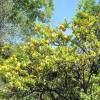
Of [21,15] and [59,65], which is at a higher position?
[21,15]

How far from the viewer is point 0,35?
916 inches

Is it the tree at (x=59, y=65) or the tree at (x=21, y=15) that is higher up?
the tree at (x=21, y=15)

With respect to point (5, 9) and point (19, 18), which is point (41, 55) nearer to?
point (5, 9)

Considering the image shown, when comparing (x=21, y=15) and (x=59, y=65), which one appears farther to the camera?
(x=21, y=15)

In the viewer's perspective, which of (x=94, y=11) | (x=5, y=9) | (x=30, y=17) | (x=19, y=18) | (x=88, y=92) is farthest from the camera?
(x=30, y=17)

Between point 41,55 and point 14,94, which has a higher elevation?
point 41,55

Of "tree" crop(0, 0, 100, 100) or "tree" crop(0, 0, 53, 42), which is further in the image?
"tree" crop(0, 0, 53, 42)

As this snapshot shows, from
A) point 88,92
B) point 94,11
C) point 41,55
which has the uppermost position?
point 94,11

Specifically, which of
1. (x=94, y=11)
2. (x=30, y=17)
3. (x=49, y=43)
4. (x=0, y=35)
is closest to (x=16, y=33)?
(x=0, y=35)

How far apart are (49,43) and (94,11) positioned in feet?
9.34

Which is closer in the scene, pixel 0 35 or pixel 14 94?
pixel 14 94

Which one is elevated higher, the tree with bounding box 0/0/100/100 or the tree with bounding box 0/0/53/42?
the tree with bounding box 0/0/53/42

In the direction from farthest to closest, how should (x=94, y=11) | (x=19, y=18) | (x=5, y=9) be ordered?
(x=19, y=18), (x=5, y=9), (x=94, y=11)

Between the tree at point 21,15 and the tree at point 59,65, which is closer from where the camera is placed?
the tree at point 59,65
